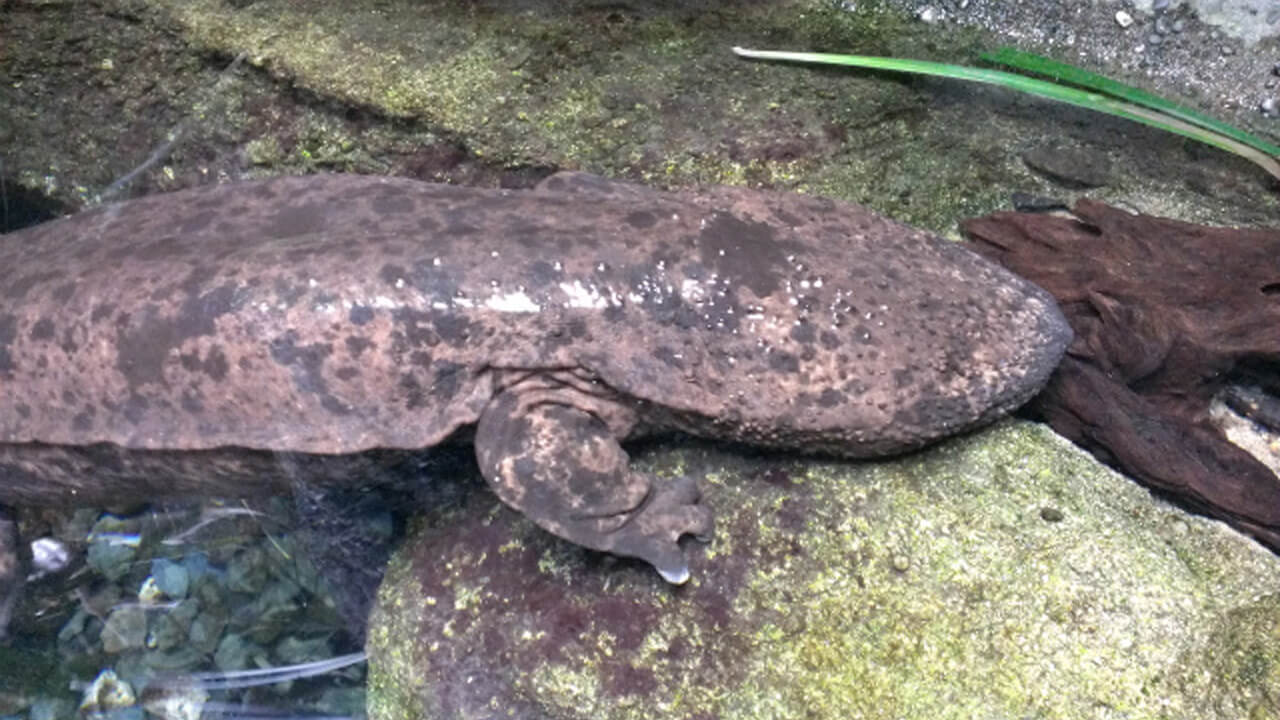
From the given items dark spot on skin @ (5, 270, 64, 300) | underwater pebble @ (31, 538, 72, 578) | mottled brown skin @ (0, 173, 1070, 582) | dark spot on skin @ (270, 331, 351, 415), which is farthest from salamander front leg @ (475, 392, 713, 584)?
underwater pebble @ (31, 538, 72, 578)

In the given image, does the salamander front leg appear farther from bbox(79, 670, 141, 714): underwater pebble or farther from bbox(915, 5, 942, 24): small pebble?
bbox(915, 5, 942, 24): small pebble

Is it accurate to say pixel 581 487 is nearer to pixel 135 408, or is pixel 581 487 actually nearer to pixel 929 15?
pixel 135 408

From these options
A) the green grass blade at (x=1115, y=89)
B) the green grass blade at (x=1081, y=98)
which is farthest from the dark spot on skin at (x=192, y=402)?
the green grass blade at (x=1115, y=89)

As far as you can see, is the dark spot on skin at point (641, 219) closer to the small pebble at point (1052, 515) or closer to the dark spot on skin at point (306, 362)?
the dark spot on skin at point (306, 362)

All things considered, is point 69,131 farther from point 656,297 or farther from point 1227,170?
point 1227,170

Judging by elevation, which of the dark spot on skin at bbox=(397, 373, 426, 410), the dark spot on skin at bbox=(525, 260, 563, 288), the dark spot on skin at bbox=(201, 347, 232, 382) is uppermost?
the dark spot on skin at bbox=(525, 260, 563, 288)

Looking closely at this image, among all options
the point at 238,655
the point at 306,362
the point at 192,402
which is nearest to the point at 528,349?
the point at 306,362

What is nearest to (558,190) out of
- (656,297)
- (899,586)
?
(656,297)
